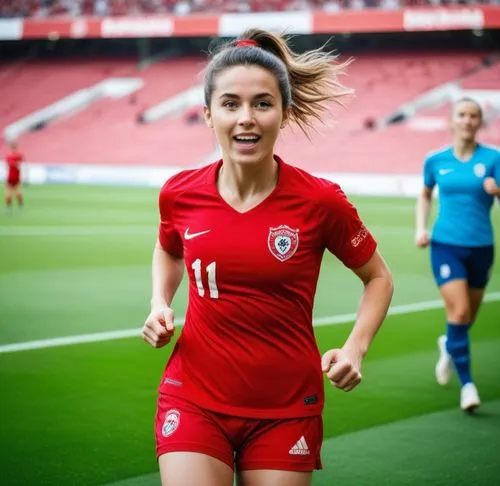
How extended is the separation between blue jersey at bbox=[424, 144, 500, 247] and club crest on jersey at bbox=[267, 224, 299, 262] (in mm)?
4111

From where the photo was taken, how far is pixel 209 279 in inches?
135

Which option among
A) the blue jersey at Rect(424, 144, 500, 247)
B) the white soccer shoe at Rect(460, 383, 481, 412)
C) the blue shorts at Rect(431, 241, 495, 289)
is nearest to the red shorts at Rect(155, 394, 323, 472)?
the white soccer shoe at Rect(460, 383, 481, 412)

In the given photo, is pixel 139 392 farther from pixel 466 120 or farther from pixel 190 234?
pixel 190 234

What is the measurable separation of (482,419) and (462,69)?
115 feet

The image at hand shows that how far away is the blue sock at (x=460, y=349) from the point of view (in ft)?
22.7

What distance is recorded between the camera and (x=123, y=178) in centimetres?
3766

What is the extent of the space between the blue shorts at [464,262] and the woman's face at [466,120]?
2.86 feet

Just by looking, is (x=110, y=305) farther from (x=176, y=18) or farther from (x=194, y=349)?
(x=176, y=18)

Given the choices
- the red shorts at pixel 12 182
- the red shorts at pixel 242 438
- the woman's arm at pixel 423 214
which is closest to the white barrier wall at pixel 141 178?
the red shorts at pixel 12 182

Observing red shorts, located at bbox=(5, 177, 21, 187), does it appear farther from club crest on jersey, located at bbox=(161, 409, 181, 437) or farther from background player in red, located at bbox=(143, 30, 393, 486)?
club crest on jersey, located at bbox=(161, 409, 181, 437)

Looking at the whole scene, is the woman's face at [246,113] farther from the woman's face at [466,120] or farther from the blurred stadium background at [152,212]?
the woman's face at [466,120]

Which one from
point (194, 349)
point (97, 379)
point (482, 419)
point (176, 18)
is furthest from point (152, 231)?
point (176, 18)

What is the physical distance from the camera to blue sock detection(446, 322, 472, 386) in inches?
272

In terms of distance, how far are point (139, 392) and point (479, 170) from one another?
317 cm
